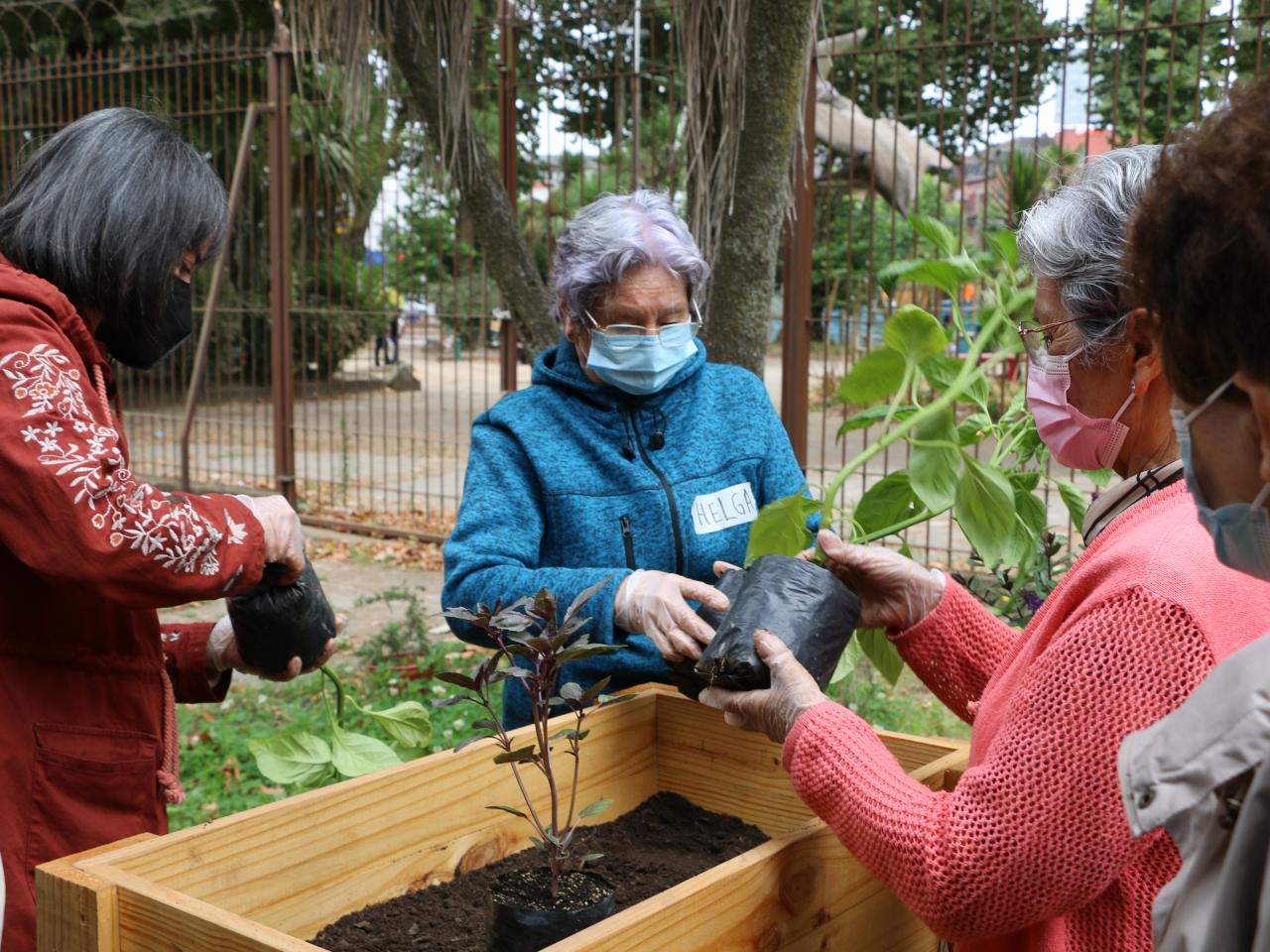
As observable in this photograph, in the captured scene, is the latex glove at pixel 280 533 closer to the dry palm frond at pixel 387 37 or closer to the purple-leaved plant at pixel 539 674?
the purple-leaved plant at pixel 539 674

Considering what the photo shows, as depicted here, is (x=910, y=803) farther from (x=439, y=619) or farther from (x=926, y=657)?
(x=439, y=619)

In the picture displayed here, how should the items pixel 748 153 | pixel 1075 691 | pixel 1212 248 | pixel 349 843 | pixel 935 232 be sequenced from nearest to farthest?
pixel 1212 248 → pixel 1075 691 → pixel 349 843 → pixel 935 232 → pixel 748 153

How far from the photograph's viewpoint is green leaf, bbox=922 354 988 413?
7.40 ft

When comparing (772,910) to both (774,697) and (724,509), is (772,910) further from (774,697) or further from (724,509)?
(724,509)

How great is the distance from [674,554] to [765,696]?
75cm

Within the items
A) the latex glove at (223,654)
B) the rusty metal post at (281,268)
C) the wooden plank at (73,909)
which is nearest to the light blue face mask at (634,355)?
the latex glove at (223,654)

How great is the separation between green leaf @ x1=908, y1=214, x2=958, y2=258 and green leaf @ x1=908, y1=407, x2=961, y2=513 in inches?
15.4

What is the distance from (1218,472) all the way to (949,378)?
1.35 m

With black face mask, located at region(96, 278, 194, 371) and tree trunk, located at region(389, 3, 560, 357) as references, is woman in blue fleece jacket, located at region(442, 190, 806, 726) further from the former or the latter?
tree trunk, located at region(389, 3, 560, 357)

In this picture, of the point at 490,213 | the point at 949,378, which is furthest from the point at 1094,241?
the point at 490,213

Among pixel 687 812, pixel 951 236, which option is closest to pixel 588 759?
pixel 687 812

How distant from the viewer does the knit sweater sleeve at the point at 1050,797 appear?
3.84 ft

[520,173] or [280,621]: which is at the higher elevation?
[520,173]

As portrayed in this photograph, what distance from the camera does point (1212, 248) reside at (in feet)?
2.87
